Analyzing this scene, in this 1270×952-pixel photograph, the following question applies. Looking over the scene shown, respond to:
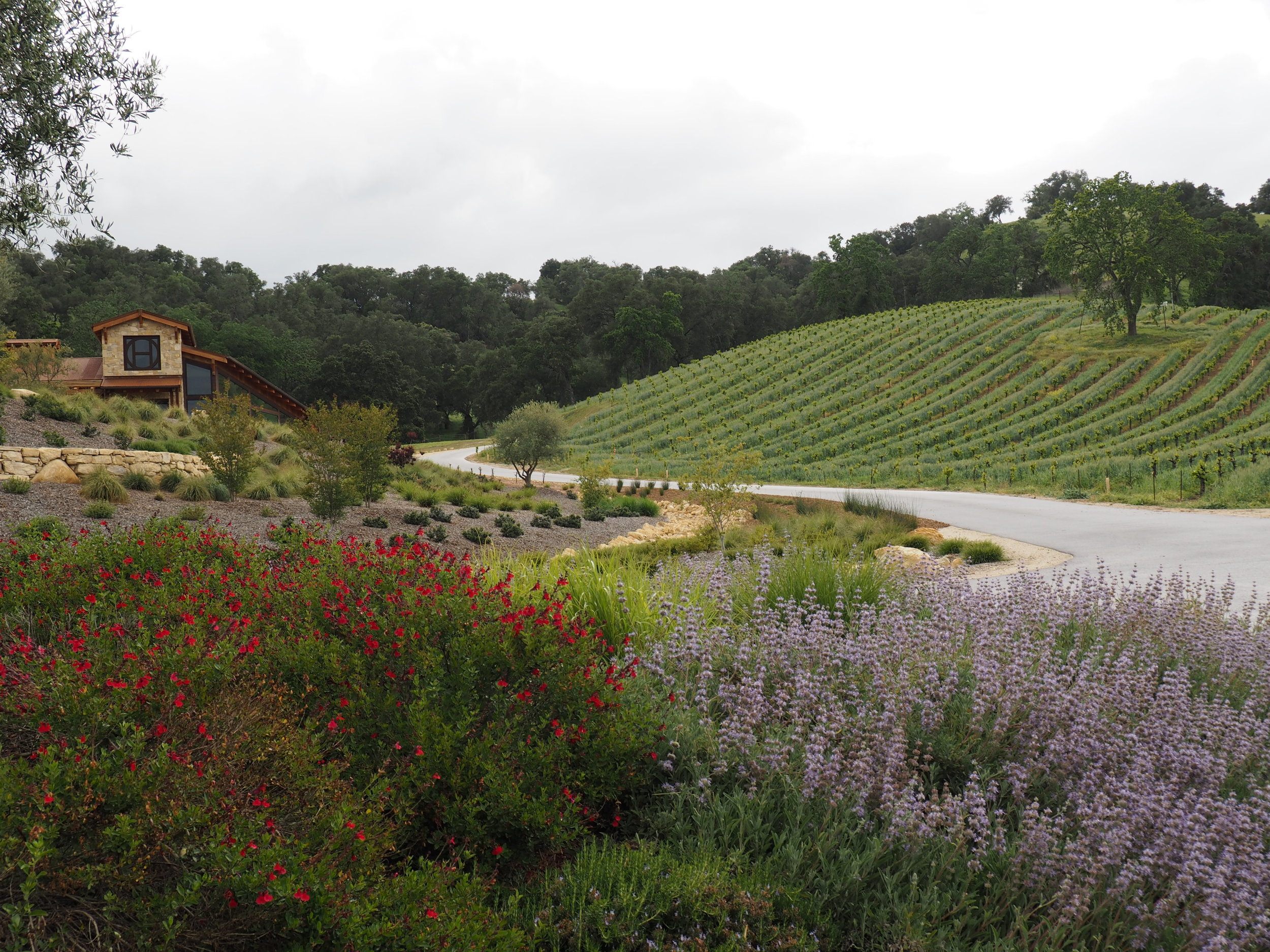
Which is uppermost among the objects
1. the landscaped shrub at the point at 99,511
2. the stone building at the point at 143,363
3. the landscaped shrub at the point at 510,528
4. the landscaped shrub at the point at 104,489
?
the stone building at the point at 143,363

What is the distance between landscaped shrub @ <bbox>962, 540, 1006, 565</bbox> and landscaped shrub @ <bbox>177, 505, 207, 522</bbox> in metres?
12.2

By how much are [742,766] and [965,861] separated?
3.01 ft

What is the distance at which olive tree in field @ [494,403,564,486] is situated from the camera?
31.5 metres

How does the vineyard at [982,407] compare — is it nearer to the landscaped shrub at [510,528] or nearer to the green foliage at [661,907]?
the landscaped shrub at [510,528]

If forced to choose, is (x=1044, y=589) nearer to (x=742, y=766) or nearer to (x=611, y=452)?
(x=742, y=766)

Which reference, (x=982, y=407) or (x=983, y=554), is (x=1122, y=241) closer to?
(x=982, y=407)

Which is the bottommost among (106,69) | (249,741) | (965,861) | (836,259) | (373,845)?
(965,861)

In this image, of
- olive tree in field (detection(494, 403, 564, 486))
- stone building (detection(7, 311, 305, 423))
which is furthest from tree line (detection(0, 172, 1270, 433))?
olive tree in field (detection(494, 403, 564, 486))

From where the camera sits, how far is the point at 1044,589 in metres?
6.39

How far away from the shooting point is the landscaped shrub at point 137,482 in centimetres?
1560

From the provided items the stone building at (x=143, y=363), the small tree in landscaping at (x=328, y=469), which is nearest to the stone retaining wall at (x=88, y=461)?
the small tree in landscaping at (x=328, y=469)

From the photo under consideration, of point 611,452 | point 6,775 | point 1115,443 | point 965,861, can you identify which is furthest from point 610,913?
point 611,452

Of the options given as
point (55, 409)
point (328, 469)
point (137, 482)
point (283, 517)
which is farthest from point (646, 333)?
point (283, 517)

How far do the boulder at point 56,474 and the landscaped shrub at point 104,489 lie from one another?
138cm
